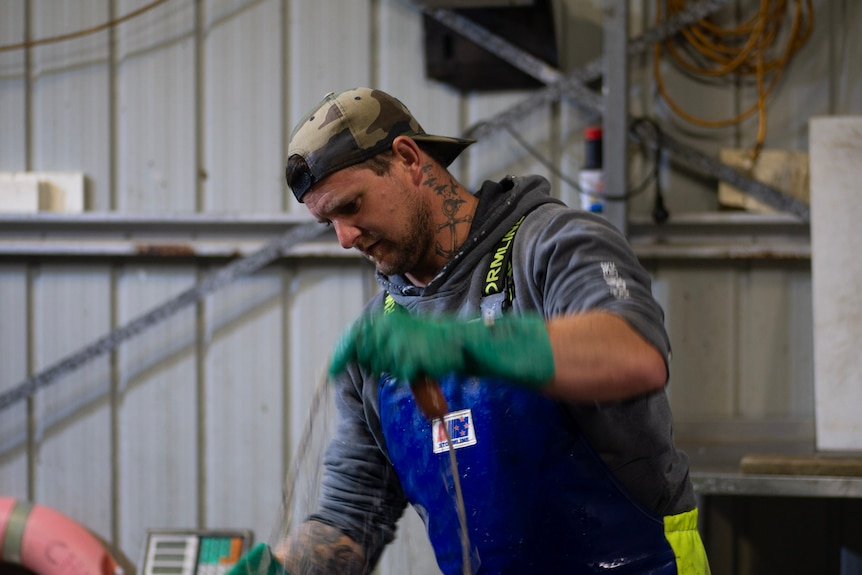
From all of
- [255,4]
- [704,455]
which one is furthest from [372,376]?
[255,4]

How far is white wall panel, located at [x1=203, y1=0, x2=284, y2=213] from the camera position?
8.56 ft

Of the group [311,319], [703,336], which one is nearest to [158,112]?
[311,319]

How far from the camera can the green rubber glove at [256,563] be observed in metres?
1.05

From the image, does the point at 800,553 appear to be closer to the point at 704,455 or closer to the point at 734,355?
the point at 704,455

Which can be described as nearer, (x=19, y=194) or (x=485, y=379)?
(x=485, y=379)

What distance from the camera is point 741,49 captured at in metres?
2.45

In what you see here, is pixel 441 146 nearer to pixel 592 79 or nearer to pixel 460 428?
pixel 460 428

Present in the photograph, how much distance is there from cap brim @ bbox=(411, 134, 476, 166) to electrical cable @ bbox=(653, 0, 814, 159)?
4.51ft

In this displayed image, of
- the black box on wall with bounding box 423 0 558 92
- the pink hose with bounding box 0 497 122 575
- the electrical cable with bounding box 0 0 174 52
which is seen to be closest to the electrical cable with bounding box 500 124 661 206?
the black box on wall with bounding box 423 0 558 92

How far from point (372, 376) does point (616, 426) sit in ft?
1.28

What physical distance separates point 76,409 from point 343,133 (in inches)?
75.5

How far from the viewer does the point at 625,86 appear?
7.69 ft

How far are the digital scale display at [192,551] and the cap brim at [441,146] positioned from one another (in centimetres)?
170

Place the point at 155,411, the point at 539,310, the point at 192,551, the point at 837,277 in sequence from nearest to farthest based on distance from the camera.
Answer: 1. the point at 539,310
2. the point at 837,277
3. the point at 192,551
4. the point at 155,411
